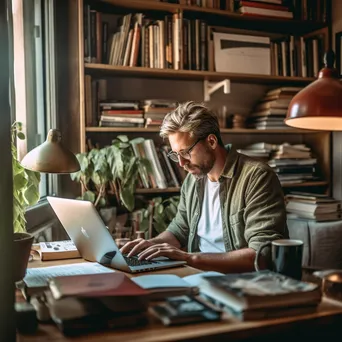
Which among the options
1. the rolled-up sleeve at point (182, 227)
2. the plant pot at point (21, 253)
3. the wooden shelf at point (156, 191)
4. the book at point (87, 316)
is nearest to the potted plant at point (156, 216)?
the wooden shelf at point (156, 191)

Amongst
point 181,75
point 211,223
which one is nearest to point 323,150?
point 181,75

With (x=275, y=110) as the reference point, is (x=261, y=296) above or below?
below

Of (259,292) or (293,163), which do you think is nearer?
(259,292)

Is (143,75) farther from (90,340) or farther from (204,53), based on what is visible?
(90,340)

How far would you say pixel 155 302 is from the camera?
3.88 feet

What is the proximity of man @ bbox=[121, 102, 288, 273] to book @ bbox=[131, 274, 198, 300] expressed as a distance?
63 centimetres

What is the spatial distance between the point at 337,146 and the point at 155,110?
1416 mm

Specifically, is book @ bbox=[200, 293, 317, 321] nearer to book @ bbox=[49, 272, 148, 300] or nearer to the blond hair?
book @ bbox=[49, 272, 148, 300]

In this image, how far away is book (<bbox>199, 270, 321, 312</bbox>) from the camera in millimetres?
1075

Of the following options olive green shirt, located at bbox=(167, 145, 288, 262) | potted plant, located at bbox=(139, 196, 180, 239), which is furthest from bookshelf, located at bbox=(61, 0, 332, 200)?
olive green shirt, located at bbox=(167, 145, 288, 262)

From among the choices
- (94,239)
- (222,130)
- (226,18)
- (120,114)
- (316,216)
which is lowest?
(316,216)

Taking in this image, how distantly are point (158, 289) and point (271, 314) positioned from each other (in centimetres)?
28

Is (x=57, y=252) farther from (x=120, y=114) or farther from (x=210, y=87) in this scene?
(x=210, y=87)

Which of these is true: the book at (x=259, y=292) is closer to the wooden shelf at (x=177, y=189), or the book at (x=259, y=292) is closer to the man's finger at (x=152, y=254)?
the man's finger at (x=152, y=254)
